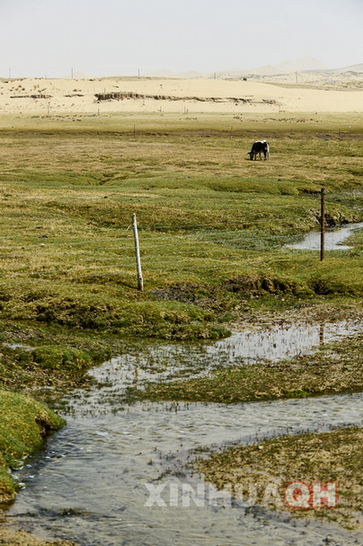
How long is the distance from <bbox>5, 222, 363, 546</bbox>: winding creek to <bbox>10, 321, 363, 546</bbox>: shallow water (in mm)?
22

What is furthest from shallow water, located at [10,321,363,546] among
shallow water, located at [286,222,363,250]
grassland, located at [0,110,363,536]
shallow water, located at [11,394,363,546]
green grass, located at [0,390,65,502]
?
shallow water, located at [286,222,363,250]

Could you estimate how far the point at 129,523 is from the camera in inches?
447

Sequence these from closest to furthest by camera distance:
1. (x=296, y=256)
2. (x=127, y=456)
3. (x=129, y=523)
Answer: (x=129, y=523) → (x=127, y=456) → (x=296, y=256)

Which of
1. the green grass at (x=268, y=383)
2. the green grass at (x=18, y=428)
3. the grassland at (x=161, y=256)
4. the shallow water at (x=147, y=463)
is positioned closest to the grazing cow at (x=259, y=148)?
the grassland at (x=161, y=256)

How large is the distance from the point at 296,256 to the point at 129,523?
83.3 ft

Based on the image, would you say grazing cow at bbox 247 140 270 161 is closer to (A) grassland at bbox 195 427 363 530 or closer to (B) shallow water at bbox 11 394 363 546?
(B) shallow water at bbox 11 394 363 546

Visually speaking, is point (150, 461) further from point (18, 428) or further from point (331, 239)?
point (331, 239)

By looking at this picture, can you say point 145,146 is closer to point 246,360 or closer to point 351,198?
point 351,198

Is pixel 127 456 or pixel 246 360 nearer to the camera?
pixel 127 456

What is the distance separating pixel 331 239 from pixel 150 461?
31688 millimetres

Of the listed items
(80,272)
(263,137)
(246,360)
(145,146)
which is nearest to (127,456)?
(246,360)

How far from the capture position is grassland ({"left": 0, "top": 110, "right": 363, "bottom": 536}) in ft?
68.9

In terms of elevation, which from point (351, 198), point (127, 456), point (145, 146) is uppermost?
point (145, 146)

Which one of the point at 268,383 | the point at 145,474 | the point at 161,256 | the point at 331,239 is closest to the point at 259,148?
the point at 331,239
